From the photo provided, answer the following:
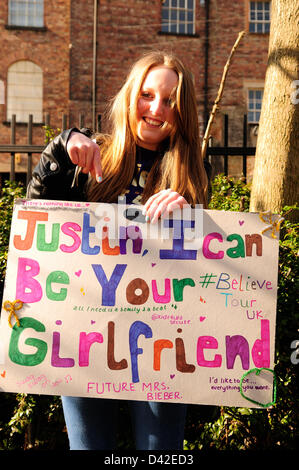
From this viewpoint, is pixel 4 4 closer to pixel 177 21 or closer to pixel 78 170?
pixel 177 21

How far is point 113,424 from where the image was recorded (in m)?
1.71

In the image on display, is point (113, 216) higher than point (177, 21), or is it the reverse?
point (177, 21)

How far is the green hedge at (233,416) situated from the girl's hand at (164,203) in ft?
3.44

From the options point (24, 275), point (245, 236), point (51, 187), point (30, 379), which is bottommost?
point (30, 379)

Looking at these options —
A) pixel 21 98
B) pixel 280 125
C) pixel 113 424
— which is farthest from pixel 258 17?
pixel 113 424

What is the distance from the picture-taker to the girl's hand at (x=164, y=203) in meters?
1.69

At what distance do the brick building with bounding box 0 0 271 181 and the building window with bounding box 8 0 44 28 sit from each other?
0.10ft

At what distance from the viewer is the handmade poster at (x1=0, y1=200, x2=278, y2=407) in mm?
1707

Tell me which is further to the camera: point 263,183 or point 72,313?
Answer: point 263,183

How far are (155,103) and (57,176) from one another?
451 mm

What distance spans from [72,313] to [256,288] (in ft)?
2.21

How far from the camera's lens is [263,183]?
310 centimetres

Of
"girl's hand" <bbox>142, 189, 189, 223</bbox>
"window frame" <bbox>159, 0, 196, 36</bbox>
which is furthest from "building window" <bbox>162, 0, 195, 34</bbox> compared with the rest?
"girl's hand" <bbox>142, 189, 189, 223</bbox>

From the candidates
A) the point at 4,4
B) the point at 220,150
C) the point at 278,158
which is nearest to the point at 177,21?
the point at 4,4
